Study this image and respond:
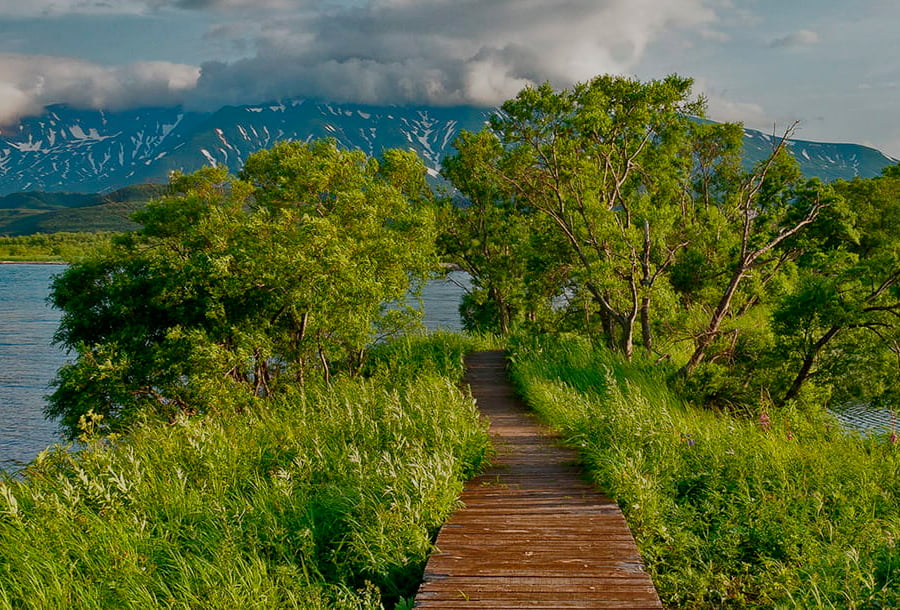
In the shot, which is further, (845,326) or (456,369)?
(456,369)

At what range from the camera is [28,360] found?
3922 centimetres

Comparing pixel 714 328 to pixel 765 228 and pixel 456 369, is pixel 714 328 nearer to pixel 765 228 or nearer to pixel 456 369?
pixel 765 228

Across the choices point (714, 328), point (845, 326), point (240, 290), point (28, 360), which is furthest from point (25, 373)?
point (845, 326)

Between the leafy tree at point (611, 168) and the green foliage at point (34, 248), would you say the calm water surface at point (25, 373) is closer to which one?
the leafy tree at point (611, 168)

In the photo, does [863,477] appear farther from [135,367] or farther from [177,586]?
[135,367]

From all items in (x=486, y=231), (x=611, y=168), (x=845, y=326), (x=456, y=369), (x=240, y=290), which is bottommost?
(x=456, y=369)

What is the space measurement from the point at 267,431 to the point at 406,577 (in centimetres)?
361

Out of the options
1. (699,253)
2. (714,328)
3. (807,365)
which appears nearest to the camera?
(807,365)

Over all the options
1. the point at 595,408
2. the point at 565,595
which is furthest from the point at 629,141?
the point at 565,595

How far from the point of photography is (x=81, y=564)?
13.6 ft

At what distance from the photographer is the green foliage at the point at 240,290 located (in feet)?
45.0

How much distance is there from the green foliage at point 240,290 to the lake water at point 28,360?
3.65m

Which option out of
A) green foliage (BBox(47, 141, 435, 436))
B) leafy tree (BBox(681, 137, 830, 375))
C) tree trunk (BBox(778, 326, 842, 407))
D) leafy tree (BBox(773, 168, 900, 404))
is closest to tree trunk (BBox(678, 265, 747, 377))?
leafy tree (BBox(681, 137, 830, 375))

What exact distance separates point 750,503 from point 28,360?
46.7 m
